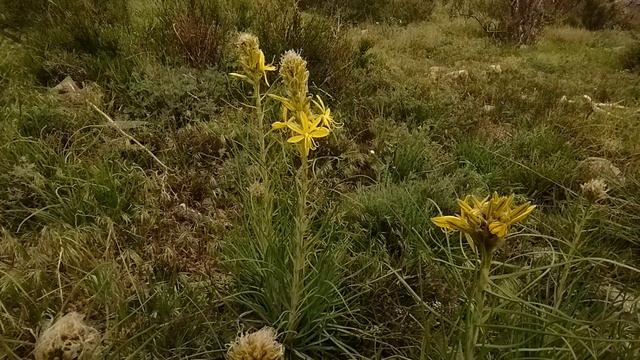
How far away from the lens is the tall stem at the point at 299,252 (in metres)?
1.44

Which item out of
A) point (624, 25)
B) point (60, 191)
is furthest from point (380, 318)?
point (624, 25)

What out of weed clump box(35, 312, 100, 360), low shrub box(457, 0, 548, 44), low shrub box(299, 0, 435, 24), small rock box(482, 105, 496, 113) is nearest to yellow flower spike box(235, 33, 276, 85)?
weed clump box(35, 312, 100, 360)

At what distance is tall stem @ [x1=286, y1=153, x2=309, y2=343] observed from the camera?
4.72 ft

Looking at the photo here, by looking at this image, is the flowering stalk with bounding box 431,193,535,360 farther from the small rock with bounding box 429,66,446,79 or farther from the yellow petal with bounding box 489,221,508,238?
the small rock with bounding box 429,66,446,79

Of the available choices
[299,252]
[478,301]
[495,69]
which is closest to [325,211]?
[299,252]

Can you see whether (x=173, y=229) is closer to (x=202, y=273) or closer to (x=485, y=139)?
(x=202, y=273)

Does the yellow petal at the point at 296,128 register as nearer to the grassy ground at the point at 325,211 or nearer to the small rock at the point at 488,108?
the grassy ground at the point at 325,211

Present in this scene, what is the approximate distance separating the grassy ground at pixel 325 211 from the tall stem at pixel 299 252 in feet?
0.14

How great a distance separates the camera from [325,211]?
7.57 feet

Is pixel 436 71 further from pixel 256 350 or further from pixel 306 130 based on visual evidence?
pixel 256 350

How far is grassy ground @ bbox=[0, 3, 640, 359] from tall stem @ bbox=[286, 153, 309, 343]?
0.14 feet

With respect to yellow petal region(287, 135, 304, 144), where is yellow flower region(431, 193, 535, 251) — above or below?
above

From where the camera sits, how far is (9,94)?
3037 millimetres

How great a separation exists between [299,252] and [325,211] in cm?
80
